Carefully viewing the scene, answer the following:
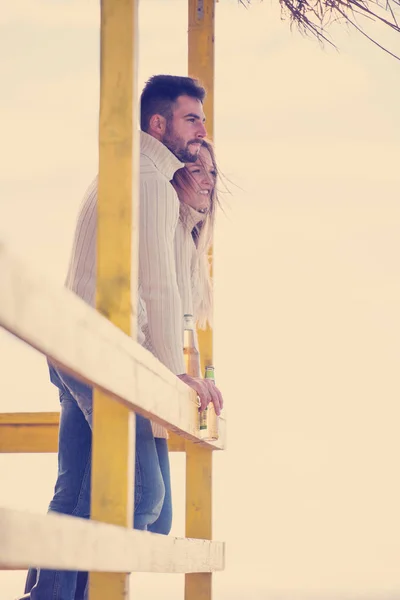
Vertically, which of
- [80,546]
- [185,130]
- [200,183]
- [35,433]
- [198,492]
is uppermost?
[185,130]

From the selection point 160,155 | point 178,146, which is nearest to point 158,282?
point 160,155

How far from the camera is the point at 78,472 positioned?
12.8ft

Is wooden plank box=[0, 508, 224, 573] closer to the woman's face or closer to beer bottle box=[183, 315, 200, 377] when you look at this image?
beer bottle box=[183, 315, 200, 377]

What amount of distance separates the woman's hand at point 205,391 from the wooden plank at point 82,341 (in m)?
0.36

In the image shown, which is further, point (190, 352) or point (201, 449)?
point (201, 449)

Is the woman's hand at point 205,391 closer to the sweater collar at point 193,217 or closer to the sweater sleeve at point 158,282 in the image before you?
the sweater sleeve at point 158,282

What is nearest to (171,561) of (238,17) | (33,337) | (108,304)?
(108,304)

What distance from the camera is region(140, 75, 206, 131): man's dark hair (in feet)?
14.6

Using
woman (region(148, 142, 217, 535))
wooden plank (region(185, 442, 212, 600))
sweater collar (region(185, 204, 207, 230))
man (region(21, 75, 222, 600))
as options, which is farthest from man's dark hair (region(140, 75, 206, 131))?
wooden plank (region(185, 442, 212, 600))

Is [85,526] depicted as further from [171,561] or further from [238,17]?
[238,17]

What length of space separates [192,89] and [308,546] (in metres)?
30.5

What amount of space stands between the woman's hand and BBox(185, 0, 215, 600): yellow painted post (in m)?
0.95

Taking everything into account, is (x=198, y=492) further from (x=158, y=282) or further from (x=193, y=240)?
(x=158, y=282)

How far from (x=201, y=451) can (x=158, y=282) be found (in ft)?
4.24
